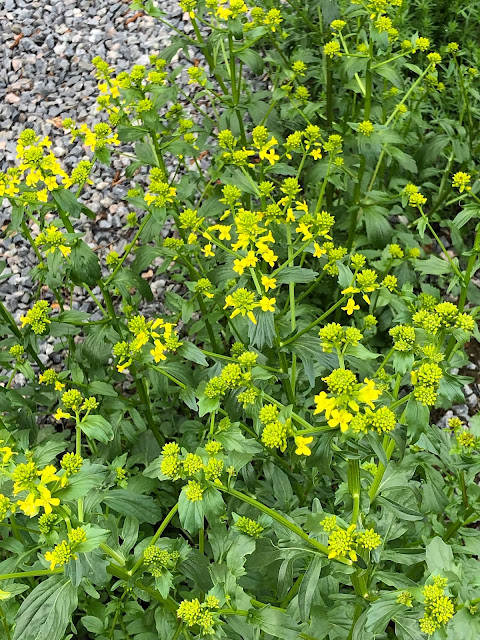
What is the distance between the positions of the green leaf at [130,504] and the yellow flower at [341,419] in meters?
1.03

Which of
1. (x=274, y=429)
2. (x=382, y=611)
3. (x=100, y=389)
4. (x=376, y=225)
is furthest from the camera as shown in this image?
(x=376, y=225)

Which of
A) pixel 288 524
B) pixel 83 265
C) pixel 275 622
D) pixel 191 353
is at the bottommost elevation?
pixel 275 622

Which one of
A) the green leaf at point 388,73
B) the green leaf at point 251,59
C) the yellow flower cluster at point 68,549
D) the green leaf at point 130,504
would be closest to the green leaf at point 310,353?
the green leaf at point 130,504

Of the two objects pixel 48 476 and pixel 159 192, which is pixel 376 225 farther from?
pixel 48 476

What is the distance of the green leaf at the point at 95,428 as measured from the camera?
2371mm

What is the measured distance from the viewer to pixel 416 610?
6.26 feet

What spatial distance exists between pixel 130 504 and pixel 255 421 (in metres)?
0.65

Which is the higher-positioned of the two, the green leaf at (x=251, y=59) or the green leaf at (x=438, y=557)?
the green leaf at (x=251, y=59)

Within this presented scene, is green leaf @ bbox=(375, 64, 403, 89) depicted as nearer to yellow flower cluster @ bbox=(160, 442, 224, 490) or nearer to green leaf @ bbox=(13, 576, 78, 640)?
yellow flower cluster @ bbox=(160, 442, 224, 490)

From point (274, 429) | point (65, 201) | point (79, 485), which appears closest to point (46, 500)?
point (79, 485)

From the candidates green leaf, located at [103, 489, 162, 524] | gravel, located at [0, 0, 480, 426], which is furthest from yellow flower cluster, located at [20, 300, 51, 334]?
gravel, located at [0, 0, 480, 426]

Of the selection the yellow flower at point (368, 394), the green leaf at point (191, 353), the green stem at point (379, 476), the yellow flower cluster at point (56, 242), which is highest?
the yellow flower cluster at point (56, 242)

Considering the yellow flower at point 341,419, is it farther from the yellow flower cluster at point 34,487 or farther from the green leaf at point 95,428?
the green leaf at point 95,428

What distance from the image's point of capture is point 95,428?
2.40 metres
